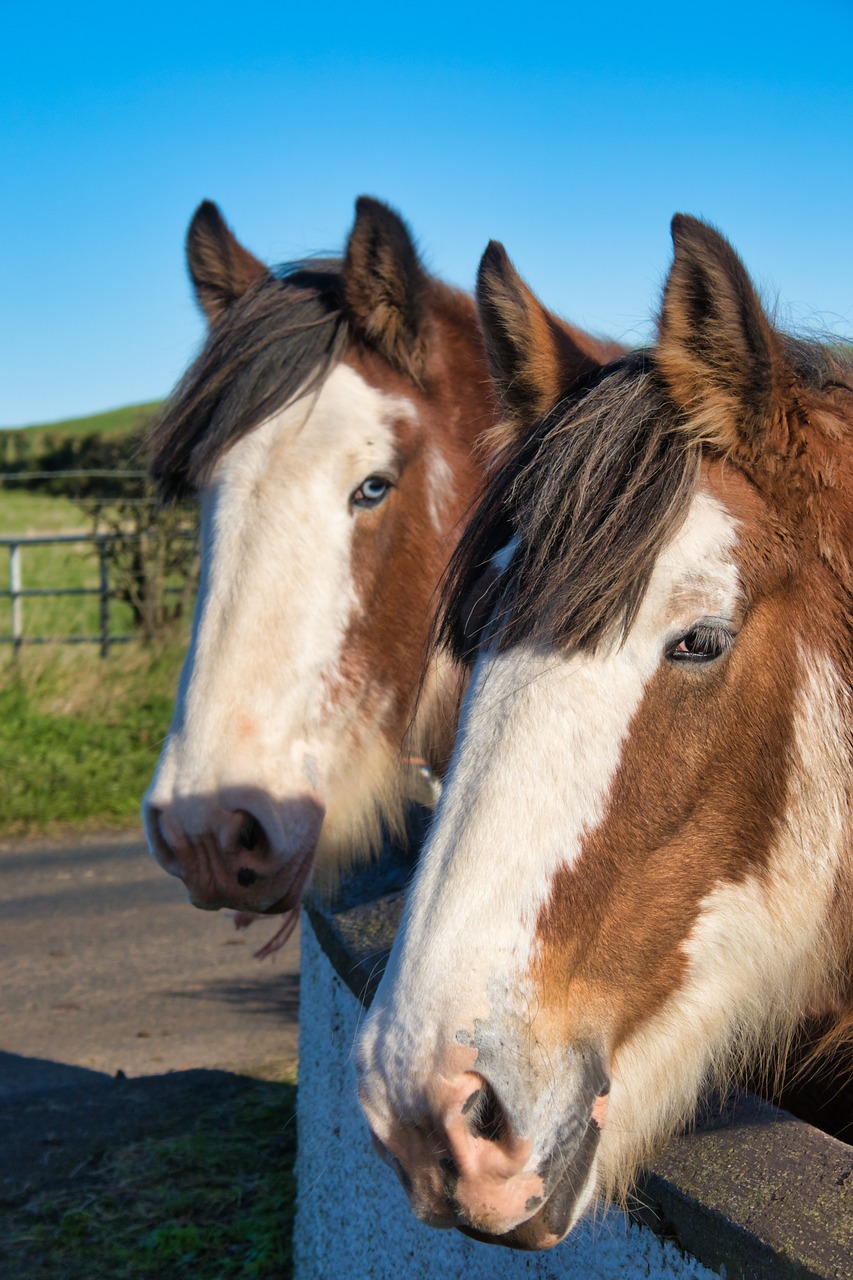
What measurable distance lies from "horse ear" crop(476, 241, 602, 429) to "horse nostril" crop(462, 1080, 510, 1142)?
3.76 ft

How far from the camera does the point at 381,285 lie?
3.26 m

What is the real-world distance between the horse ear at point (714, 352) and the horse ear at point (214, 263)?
223 centimetres

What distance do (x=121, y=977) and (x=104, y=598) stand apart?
6.36 meters

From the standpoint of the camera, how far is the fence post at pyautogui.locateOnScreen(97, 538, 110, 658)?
1120 centimetres

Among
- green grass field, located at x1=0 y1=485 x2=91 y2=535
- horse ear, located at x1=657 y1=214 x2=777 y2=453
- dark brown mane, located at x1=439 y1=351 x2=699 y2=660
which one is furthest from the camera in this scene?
green grass field, located at x1=0 y1=485 x2=91 y2=535

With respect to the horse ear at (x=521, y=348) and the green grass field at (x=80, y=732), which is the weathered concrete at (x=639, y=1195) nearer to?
the horse ear at (x=521, y=348)

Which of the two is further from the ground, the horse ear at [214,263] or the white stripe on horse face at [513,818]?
the horse ear at [214,263]

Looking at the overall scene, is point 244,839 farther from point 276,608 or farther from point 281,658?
point 276,608

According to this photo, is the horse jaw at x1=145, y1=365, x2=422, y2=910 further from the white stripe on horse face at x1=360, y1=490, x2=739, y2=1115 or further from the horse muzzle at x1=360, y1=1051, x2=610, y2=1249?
the horse muzzle at x1=360, y1=1051, x2=610, y2=1249

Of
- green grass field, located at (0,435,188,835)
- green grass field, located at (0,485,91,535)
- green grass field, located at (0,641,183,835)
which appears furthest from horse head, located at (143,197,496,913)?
green grass field, located at (0,485,91,535)

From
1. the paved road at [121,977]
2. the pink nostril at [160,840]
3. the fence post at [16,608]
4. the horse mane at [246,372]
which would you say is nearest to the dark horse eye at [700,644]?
the pink nostril at [160,840]

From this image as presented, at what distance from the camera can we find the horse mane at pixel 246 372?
302cm

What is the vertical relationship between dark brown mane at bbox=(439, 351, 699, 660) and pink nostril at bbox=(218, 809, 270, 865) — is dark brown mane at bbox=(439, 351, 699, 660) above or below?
above

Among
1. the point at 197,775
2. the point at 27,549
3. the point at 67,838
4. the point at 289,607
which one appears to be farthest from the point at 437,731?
the point at 27,549
